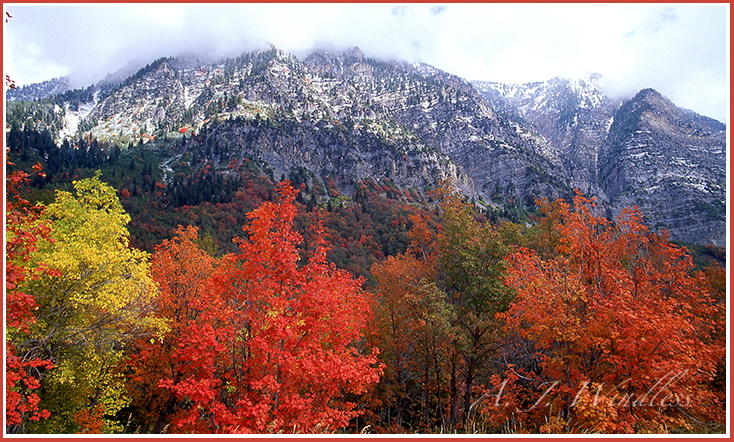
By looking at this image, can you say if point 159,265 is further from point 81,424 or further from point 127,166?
point 127,166

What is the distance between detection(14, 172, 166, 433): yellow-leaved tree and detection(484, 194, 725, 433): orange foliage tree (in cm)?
1638

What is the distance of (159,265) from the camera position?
75.4 ft

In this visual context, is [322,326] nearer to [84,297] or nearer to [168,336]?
[84,297]

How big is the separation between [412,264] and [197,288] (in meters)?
13.9

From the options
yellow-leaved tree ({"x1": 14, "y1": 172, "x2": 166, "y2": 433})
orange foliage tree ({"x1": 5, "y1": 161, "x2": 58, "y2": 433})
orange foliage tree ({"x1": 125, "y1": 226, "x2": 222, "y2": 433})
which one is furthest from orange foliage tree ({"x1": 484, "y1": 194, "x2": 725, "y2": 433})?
yellow-leaved tree ({"x1": 14, "y1": 172, "x2": 166, "y2": 433})

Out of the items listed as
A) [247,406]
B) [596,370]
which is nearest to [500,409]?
[596,370]

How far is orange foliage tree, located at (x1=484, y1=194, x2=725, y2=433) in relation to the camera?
10688mm

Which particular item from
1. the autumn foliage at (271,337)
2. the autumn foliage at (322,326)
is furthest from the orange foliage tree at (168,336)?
the autumn foliage at (271,337)

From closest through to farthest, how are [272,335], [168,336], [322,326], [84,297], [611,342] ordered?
[272,335] < [611,342] < [322,326] < [84,297] < [168,336]

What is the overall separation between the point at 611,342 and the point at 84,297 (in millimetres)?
20954

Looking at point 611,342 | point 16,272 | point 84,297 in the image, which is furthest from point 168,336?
point 611,342

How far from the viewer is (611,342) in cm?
1163

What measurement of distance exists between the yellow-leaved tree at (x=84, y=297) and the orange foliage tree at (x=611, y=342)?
16385 millimetres

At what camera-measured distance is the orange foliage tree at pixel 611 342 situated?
10688 millimetres
